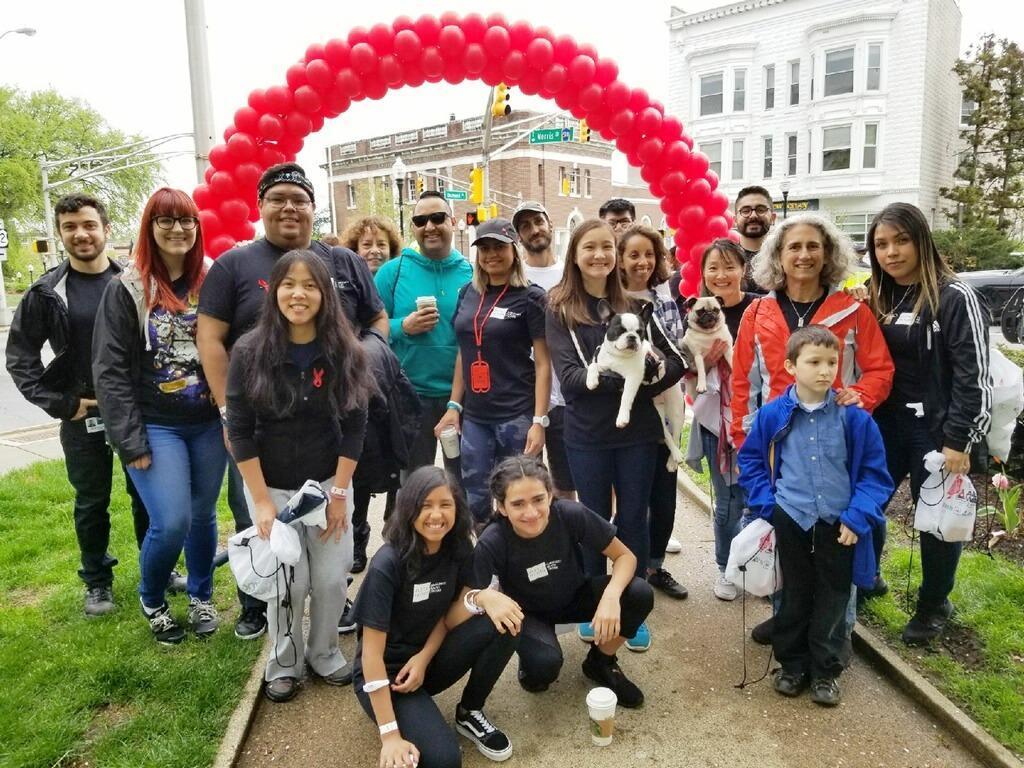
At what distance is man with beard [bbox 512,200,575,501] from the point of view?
4.07 meters

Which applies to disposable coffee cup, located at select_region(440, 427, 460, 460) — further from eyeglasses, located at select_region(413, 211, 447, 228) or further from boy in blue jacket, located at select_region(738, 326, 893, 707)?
boy in blue jacket, located at select_region(738, 326, 893, 707)

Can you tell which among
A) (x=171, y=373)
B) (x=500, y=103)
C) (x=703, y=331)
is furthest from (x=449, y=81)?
(x=500, y=103)

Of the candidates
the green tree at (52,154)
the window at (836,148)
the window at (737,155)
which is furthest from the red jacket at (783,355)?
the green tree at (52,154)

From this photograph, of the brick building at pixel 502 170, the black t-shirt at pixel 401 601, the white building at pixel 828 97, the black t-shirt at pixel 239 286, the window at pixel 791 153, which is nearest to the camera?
the black t-shirt at pixel 401 601

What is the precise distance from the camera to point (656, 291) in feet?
12.5

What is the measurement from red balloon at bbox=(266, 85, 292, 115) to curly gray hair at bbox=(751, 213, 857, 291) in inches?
177

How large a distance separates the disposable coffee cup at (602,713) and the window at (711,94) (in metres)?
30.6

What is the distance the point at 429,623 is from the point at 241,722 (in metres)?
0.93

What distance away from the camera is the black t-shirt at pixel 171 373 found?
3.36m

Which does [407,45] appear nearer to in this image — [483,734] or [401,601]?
[401,601]

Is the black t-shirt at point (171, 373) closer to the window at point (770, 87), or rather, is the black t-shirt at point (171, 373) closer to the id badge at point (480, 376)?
the id badge at point (480, 376)

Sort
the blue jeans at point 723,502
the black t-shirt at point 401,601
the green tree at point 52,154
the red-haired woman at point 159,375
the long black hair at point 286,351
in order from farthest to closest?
1. the green tree at point 52,154
2. the blue jeans at point 723,502
3. the red-haired woman at point 159,375
4. the long black hair at point 286,351
5. the black t-shirt at point 401,601

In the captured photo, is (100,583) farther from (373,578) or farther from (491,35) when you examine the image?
(491,35)

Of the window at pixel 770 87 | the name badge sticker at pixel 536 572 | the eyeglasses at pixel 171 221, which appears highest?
the window at pixel 770 87
